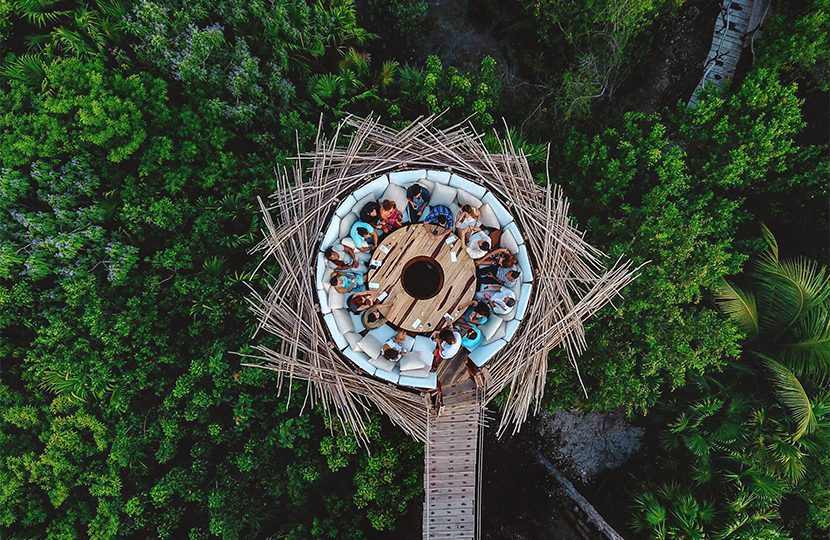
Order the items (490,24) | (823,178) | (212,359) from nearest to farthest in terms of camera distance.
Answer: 1. (212,359)
2. (823,178)
3. (490,24)

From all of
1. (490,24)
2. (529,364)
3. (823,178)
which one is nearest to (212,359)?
(529,364)

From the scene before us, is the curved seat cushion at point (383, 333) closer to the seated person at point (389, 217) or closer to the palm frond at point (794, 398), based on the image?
the seated person at point (389, 217)

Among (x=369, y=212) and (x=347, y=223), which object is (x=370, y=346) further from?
(x=369, y=212)

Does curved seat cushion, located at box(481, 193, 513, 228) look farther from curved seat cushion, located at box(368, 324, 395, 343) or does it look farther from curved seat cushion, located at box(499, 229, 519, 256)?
curved seat cushion, located at box(368, 324, 395, 343)

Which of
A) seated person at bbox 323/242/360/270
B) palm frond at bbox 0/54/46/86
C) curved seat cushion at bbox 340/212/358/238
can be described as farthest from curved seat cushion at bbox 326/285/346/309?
palm frond at bbox 0/54/46/86

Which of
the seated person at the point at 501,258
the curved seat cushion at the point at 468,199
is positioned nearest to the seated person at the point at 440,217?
the curved seat cushion at the point at 468,199

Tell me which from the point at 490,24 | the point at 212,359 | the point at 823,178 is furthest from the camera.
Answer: the point at 490,24

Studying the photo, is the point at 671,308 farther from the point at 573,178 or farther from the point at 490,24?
the point at 490,24

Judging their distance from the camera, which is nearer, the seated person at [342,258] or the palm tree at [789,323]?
the seated person at [342,258]
